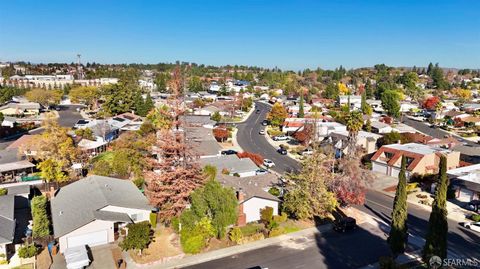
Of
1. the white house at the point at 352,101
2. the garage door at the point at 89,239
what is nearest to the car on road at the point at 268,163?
the garage door at the point at 89,239

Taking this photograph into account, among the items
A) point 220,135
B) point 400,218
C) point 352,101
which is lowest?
point 220,135

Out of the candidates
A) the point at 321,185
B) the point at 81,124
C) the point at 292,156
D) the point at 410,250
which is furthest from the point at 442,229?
the point at 81,124

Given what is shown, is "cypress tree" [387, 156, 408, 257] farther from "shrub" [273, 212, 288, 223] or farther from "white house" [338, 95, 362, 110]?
"white house" [338, 95, 362, 110]

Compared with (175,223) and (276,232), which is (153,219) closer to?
(175,223)

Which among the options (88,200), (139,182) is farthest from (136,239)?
(139,182)

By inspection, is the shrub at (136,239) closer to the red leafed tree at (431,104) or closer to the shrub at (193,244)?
the shrub at (193,244)
